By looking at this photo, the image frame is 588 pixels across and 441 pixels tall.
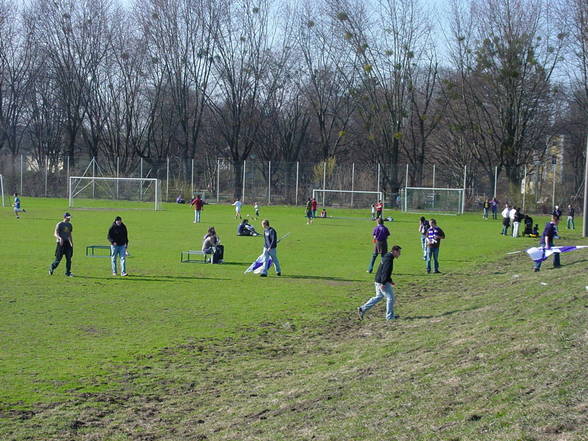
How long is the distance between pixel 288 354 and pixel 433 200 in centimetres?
4698

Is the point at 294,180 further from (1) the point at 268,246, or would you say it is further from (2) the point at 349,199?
(1) the point at 268,246

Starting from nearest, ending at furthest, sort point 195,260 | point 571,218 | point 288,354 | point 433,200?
1. point 288,354
2. point 195,260
3. point 571,218
4. point 433,200

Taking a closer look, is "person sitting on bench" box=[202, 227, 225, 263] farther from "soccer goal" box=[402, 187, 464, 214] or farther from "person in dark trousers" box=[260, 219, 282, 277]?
"soccer goal" box=[402, 187, 464, 214]

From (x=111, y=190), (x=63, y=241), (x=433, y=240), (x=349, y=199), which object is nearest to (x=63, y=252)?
(x=63, y=241)

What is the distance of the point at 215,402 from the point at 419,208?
50173 mm

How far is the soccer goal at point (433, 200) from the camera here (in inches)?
2245

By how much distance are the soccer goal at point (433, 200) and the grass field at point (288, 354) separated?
3310cm

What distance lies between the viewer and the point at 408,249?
30453 millimetres

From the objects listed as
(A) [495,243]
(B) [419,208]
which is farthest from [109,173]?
(A) [495,243]

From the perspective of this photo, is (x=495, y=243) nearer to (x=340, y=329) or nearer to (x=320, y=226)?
(x=320, y=226)

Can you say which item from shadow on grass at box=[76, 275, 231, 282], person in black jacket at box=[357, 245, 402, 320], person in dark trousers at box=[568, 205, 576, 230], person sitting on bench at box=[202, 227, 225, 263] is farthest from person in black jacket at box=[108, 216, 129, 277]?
person in dark trousers at box=[568, 205, 576, 230]

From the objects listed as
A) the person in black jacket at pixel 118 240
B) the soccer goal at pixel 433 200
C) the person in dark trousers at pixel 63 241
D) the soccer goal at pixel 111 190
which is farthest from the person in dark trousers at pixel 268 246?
the soccer goal at pixel 111 190

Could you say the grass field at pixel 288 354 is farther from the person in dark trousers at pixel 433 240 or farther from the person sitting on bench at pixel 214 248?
the person sitting on bench at pixel 214 248

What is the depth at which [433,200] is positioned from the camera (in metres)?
58.2
